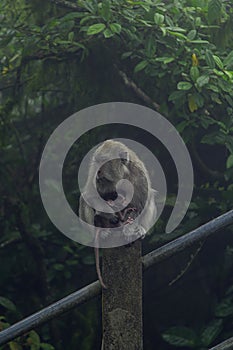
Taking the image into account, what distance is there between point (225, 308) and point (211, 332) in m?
0.18

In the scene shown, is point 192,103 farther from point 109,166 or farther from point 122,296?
point 122,296

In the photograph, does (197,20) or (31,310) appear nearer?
(197,20)

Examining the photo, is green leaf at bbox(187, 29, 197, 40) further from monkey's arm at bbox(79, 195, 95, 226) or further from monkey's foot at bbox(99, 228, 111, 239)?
monkey's foot at bbox(99, 228, 111, 239)

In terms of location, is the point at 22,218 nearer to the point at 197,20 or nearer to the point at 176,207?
the point at 176,207

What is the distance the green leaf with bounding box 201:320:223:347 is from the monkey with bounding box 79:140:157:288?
3.84ft

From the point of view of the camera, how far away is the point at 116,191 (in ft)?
10.1

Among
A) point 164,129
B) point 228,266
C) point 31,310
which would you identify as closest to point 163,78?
point 164,129

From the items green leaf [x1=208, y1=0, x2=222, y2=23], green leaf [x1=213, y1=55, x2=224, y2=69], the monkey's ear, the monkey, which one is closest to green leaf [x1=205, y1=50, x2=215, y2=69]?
green leaf [x1=213, y1=55, x2=224, y2=69]

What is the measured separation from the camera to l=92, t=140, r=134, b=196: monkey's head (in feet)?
10.3

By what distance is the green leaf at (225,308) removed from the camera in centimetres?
448

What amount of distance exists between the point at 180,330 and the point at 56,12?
7.61 ft

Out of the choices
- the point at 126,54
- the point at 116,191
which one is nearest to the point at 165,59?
the point at 126,54

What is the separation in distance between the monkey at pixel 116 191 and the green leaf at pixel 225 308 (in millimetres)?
1162

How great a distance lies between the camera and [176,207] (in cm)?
453
